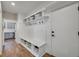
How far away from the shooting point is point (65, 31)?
6.59 feet

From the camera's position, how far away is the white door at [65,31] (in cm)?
176

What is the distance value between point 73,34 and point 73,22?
1.02ft

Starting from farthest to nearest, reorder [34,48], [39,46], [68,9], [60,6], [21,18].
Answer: [21,18] → [34,48] → [39,46] → [60,6] → [68,9]

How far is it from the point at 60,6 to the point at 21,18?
3220 millimetres

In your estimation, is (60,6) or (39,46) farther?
(39,46)

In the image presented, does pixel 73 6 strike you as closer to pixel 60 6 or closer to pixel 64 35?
pixel 60 6

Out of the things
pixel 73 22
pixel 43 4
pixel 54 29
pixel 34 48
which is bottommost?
pixel 34 48

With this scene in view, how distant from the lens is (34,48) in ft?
8.89

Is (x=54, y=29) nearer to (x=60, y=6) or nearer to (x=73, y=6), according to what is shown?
(x=60, y=6)

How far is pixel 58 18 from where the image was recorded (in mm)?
2256

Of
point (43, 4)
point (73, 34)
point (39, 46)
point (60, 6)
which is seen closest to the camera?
point (73, 34)

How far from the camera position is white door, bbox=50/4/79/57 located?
69.1 inches

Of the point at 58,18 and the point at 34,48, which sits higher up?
the point at 58,18

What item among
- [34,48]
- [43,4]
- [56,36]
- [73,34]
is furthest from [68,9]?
[34,48]
